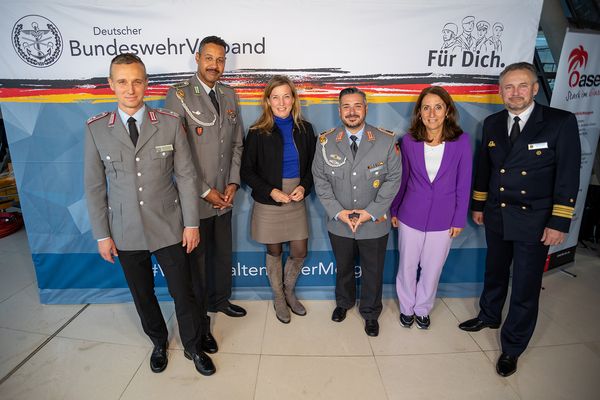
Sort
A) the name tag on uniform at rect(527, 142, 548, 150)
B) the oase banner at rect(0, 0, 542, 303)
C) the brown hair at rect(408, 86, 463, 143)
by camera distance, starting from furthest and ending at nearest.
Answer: the oase banner at rect(0, 0, 542, 303) < the brown hair at rect(408, 86, 463, 143) < the name tag on uniform at rect(527, 142, 548, 150)

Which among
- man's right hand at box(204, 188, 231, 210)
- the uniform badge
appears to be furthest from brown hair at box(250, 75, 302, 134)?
man's right hand at box(204, 188, 231, 210)

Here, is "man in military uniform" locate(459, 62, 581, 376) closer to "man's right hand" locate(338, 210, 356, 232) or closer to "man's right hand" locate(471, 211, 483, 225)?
"man's right hand" locate(471, 211, 483, 225)

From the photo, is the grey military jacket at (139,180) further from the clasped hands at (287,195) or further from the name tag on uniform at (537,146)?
the name tag on uniform at (537,146)

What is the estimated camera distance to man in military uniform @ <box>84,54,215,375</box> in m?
1.87

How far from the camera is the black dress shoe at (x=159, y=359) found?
2.29 metres

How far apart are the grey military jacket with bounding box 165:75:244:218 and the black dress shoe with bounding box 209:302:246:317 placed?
856mm

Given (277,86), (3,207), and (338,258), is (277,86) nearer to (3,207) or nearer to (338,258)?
(338,258)

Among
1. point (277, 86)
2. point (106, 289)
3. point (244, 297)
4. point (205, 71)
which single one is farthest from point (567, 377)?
point (106, 289)

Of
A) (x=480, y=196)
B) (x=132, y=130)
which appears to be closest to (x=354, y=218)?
(x=480, y=196)

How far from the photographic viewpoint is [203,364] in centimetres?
225

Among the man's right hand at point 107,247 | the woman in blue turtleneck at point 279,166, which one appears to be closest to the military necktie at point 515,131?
the woman in blue turtleneck at point 279,166

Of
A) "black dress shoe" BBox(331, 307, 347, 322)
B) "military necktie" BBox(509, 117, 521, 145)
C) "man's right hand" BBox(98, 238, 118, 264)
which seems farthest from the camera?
"black dress shoe" BBox(331, 307, 347, 322)

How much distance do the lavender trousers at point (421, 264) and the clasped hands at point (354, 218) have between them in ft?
1.28

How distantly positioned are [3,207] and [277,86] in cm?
505
